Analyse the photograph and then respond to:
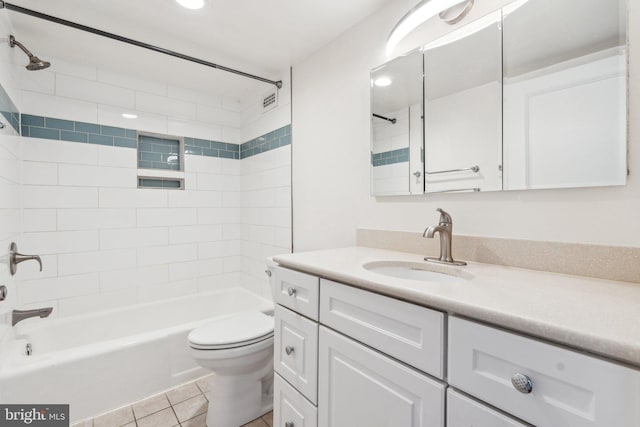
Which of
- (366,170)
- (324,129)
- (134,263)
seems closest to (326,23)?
(324,129)

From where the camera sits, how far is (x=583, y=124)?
3.03 ft

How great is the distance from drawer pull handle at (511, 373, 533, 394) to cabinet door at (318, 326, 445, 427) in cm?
17

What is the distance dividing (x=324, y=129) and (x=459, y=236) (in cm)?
108

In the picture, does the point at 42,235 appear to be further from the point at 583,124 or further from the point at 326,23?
the point at 583,124

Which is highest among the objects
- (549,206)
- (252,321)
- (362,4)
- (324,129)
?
(362,4)

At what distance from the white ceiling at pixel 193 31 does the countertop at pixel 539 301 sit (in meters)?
1.39

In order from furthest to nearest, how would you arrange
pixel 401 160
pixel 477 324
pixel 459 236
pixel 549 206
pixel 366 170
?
pixel 366 170, pixel 401 160, pixel 459 236, pixel 549 206, pixel 477 324

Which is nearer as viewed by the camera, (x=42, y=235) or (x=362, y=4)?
(x=362, y=4)

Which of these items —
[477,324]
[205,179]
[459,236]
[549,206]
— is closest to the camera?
[477,324]

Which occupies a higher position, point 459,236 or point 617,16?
point 617,16

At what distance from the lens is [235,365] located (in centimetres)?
152

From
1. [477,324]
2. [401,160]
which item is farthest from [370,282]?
[401,160]

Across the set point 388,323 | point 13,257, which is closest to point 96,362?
point 13,257

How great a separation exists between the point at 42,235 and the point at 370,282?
7.64 ft
